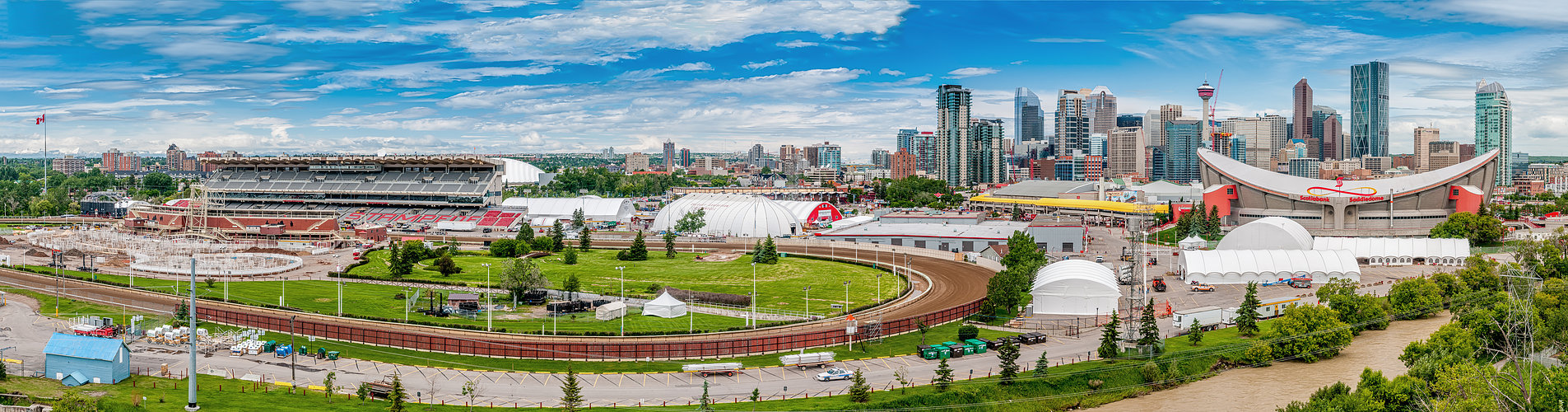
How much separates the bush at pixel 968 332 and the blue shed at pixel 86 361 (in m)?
31.3

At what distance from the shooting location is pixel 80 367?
33.4 meters

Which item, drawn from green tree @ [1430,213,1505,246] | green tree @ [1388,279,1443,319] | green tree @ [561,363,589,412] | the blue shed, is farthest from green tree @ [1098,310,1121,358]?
green tree @ [1430,213,1505,246]

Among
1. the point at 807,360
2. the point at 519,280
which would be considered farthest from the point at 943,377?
the point at 519,280

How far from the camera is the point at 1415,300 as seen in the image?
167 feet

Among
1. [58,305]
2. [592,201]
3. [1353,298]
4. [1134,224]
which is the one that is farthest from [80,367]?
[592,201]

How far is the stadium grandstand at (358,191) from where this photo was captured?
107938mm

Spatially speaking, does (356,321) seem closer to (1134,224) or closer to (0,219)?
(1134,224)

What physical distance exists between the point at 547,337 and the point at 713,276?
23301mm

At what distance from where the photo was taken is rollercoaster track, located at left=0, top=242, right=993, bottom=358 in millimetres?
38188

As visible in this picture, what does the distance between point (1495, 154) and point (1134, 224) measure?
74859 millimetres

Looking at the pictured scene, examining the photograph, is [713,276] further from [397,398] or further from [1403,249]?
[1403,249]

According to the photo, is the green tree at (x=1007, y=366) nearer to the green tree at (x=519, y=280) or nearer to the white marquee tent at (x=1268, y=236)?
the green tree at (x=519, y=280)

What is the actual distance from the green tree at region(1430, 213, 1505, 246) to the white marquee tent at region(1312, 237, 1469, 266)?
772 centimetres

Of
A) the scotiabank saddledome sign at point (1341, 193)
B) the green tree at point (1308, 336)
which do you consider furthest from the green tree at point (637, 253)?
the scotiabank saddledome sign at point (1341, 193)
